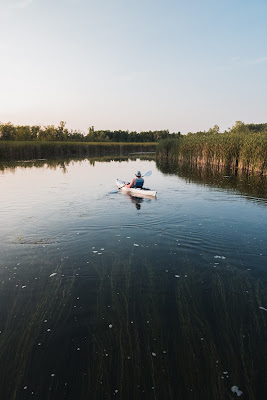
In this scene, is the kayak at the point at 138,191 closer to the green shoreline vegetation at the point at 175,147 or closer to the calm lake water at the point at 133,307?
the calm lake water at the point at 133,307

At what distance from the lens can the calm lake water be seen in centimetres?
363

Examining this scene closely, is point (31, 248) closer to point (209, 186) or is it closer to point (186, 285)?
point (186, 285)

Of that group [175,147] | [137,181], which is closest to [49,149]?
[175,147]

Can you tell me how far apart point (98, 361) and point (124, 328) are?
31.0 inches

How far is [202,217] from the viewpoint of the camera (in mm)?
11375

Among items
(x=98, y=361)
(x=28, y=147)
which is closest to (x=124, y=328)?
(x=98, y=361)

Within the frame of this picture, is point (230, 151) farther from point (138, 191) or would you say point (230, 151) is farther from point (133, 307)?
point (133, 307)

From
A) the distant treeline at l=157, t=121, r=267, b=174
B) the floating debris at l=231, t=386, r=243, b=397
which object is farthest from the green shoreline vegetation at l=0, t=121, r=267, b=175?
the floating debris at l=231, t=386, r=243, b=397

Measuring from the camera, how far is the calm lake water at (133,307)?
11.9 ft

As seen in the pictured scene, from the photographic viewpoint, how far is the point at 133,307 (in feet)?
17.1

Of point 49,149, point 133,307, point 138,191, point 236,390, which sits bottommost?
point 236,390

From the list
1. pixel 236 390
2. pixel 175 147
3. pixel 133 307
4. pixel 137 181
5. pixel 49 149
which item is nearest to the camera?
pixel 236 390

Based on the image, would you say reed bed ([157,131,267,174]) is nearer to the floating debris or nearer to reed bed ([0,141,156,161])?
the floating debris

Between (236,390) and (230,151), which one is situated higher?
(230,151)
